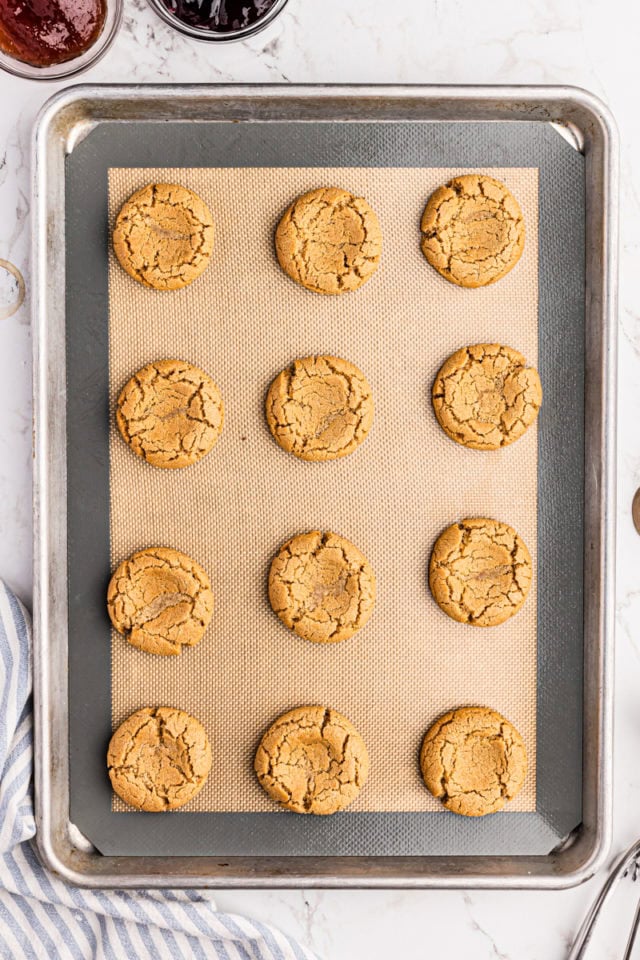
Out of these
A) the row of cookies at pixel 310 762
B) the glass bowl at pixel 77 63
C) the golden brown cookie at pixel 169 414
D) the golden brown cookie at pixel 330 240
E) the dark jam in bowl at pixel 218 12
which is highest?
the dark jam in bowl at pixel 218 12

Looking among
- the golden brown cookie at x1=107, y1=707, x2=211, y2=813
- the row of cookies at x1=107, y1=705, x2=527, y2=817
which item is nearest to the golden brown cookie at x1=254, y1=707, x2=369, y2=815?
the row of cookies at x1=107, y1=705, x2=527, y2=817

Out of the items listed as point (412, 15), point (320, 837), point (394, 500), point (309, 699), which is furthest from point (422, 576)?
point (412, 15)

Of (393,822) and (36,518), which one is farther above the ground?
(36,518)

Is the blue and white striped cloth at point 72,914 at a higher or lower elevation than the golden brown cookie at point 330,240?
lower

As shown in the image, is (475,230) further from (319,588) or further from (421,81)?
(319,588)

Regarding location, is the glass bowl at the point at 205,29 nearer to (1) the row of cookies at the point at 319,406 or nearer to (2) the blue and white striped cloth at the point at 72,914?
(1) the row of cookies at the point at 319,406

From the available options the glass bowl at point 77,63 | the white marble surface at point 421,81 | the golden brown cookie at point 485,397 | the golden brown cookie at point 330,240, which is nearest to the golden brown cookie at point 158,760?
the white marble surface at point 421,81

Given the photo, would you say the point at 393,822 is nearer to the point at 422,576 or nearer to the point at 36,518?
the point at 422,576
